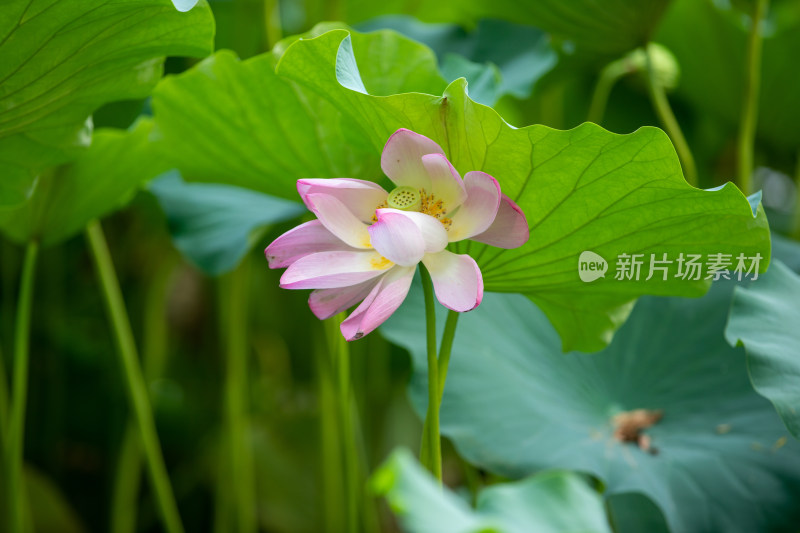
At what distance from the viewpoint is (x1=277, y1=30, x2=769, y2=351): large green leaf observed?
1.63 feet

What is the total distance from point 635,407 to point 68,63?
25.9 inches

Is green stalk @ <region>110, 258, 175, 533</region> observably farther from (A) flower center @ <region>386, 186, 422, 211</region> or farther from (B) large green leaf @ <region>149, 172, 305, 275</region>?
(A) flower center @ <region>386, 186, 422, 211</region>

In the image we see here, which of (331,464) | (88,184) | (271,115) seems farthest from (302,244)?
(331,464)

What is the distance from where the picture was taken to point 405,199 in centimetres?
49

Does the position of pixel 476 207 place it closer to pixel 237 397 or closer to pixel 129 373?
pixel 129 373

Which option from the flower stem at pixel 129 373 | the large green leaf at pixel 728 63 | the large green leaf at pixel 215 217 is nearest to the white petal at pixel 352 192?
the large green leaf at pixel 215 217

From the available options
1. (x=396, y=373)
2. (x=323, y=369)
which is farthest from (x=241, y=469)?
(x=396, y=373)

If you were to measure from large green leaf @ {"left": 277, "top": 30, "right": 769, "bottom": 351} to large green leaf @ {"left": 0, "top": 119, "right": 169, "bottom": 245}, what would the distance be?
0.29m

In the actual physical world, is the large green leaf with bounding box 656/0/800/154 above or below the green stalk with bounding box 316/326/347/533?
above

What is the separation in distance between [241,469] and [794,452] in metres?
0.76

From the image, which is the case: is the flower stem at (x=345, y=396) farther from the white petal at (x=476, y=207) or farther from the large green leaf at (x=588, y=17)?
the large green leaf at (x=588, y=17)

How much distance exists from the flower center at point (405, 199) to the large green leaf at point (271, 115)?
161 mm

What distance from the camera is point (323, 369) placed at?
106 centimetres

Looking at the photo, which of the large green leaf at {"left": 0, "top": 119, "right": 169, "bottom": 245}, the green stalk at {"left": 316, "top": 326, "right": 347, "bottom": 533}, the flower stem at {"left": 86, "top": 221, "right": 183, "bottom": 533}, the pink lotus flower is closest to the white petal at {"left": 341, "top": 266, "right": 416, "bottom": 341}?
the pink lotus flower
